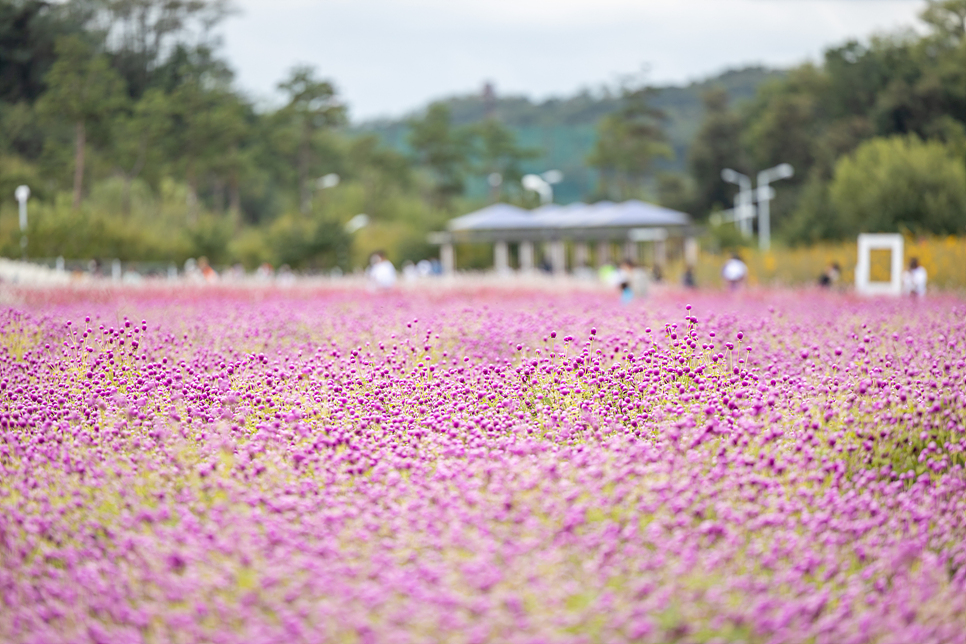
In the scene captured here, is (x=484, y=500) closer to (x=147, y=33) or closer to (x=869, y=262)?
(x=869, y=262)

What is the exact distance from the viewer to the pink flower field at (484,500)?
335 centimetres

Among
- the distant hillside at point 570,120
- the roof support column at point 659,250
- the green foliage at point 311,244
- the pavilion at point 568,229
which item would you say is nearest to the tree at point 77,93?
the green foliage at point 311,244

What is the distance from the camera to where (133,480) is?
4840mm

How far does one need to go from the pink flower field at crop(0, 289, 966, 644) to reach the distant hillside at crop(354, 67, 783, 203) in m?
151

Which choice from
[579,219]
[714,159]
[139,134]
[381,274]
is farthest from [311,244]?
[714,159]

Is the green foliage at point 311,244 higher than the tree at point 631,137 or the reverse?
the reverse

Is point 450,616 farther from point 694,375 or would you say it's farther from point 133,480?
point 694,375

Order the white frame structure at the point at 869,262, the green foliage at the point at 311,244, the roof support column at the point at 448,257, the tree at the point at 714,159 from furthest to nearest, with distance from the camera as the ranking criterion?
the tree at the point at 714,159
the roof support column at the point at 448,257
the green foliage at the point at 311,244
the white frame structure at the point at 869,262

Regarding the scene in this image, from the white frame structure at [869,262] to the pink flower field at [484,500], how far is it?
15.7 metres

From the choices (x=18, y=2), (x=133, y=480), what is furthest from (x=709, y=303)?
(x=18, y=2)

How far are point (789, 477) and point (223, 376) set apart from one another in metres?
4.01

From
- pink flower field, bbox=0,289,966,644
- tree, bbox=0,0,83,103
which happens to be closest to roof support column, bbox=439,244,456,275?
tree, bbox=0,0,83,103

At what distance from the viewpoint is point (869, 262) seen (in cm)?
2367

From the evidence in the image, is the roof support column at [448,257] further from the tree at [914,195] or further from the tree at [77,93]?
the tree at [914,195]
